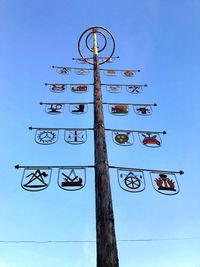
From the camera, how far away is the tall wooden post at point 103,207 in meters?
3.92

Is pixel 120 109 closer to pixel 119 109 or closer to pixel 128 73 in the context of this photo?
pixel 119 109

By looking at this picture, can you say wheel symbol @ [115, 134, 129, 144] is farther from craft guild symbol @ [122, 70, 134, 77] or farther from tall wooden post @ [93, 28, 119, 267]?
craft guild symbol @ [122, 70, 134, 77]

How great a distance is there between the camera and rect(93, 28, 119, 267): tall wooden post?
154 inches

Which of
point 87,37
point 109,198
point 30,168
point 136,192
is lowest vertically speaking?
point 109,198

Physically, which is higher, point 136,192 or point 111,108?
point 111,108

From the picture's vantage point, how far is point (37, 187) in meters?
5.51

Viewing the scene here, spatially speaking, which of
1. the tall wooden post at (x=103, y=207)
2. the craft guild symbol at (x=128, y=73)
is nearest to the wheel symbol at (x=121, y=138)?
the tall wooden post at (x=103, y=207)

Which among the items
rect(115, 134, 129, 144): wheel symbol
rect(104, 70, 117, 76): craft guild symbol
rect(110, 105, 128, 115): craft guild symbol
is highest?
rect(104, 70, 117, 76): craft guild symbol

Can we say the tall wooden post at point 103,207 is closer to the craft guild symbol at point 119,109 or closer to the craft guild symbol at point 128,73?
the craft guild symbol at point 119,109

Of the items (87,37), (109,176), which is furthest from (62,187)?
(87,37)

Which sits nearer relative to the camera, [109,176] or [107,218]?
[107,218]

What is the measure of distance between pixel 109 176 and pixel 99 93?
261 centimetres

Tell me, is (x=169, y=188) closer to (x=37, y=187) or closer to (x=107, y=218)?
(x=107, y=218)

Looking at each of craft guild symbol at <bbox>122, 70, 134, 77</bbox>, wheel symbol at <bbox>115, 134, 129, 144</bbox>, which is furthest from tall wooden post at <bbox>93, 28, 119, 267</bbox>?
craft guild symbol at <bbox>122, 70, 134, 77</bbox>
